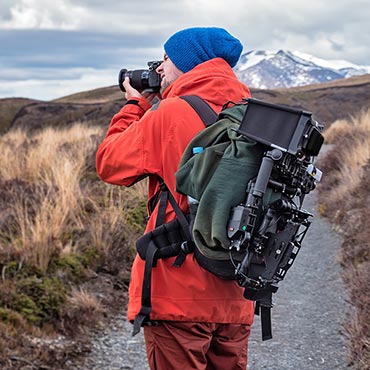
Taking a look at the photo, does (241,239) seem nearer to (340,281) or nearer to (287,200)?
(287,200)

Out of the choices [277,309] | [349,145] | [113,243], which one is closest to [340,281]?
[277,309]

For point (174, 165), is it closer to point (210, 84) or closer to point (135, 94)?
point (210, 84)

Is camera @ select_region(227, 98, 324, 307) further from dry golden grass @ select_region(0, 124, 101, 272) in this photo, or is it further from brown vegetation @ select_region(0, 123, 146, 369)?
dry golden grass @ select_region(0, 124, 101, 272)

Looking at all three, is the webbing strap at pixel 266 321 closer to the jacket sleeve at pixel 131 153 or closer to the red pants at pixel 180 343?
the red pants at pixel 180 343

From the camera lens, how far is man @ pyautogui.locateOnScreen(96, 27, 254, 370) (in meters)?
2.62

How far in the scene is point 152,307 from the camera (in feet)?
8.63

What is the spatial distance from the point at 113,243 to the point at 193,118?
14.7 ft

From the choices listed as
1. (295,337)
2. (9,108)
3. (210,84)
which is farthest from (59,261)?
(9,108)

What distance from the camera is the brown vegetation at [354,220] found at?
15.6ft

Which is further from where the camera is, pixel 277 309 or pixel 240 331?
pixel 277 309

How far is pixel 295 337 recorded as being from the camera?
18.1ft

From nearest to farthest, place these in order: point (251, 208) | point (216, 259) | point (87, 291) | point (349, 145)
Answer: point (251, 208)
point (216, 259)
point (87, 291)
point (349, 145)

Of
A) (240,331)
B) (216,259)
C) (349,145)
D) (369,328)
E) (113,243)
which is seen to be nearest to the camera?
(216,259)

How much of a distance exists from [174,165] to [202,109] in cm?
24
